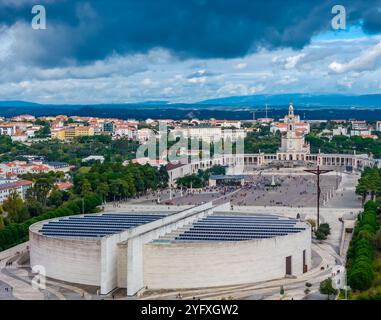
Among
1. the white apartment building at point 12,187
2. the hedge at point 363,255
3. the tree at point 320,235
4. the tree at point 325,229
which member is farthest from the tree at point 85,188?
the hedge at point 363,255

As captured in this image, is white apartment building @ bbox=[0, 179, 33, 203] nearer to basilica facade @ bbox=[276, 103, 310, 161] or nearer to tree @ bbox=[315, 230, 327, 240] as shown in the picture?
tree @ bbox=[315, 230, 327, 240]

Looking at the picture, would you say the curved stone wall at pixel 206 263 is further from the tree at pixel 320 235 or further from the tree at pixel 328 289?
the tree at pixel 320 235

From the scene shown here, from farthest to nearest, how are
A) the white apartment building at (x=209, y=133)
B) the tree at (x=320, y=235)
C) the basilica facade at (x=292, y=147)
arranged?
the white apartment building at (x=209, y=133) < the basilica facade at (x=292, y=147) < the tree at (x=320, y=235)

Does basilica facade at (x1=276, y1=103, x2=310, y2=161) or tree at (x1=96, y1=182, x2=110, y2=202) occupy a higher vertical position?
basilica facade at (x1=276, y1=103, x2=310, y2=161)

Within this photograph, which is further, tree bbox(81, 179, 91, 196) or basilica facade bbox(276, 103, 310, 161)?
basilica facade bbox(276, 103, 310, 161)

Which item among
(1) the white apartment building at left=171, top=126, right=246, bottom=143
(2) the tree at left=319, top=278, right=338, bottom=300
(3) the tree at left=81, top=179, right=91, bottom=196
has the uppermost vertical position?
(1) the white apartment building at left=171, top=126, right=246, bottom=143

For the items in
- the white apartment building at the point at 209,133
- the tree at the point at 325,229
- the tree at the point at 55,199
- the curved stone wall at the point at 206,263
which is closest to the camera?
the curved stone wall at the point at 206,263

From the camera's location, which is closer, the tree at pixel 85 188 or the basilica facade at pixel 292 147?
the tree at pixel 85 188

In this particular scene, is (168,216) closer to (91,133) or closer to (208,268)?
(208,268)

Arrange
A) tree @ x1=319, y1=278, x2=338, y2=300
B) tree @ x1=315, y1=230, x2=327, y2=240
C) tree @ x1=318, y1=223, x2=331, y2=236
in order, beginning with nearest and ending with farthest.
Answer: tree @ x1=319, y1=278, x2=338, y2=300
tree @ x1=315, y1=230, x2=327, y2=240
tree @ x1=318, y1=223, x2=331, y2=236

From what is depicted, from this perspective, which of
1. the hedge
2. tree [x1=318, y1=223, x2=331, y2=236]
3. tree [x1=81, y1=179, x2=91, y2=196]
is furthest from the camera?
tree [x1=81, y1=179, x2=91, y2=196]

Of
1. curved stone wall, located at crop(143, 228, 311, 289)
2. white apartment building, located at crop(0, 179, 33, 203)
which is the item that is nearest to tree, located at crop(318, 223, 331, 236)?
curved stone wall, located at crop(143, 228, 311, 289)
